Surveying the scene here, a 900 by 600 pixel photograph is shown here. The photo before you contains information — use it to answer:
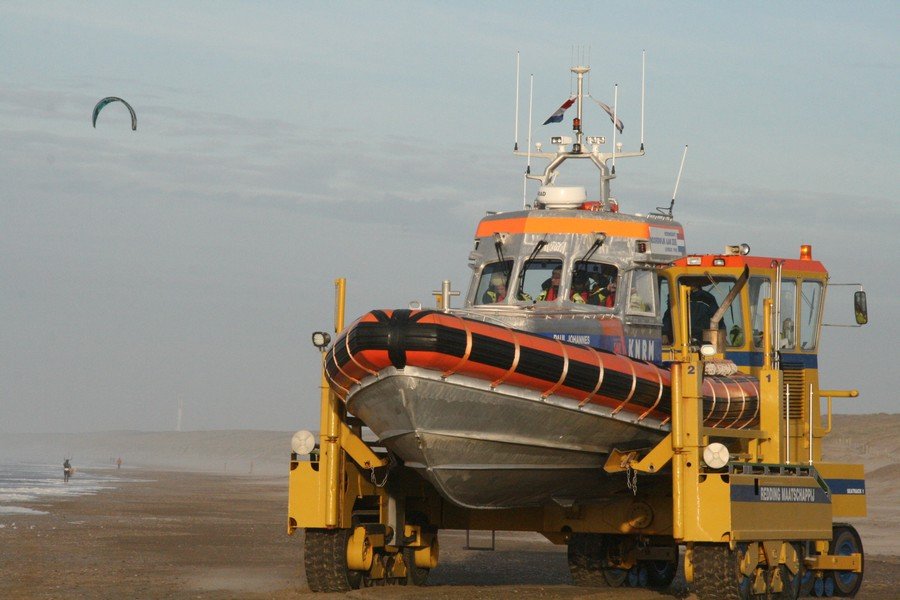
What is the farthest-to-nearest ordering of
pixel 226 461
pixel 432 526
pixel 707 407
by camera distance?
pixel 226 461
pixel 432 526
pixel 707 407

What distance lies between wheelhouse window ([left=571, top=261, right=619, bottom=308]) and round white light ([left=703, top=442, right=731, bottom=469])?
7.64 ft

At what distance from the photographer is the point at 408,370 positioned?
1248 centimetres

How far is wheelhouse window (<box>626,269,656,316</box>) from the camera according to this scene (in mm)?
15102

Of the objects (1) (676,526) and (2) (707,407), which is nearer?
(1) (676,526)

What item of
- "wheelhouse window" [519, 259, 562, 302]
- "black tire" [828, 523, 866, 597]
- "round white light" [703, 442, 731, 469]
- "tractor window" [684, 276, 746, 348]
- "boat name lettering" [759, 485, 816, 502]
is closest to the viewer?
"round white light" [703, 442, 731, 469]

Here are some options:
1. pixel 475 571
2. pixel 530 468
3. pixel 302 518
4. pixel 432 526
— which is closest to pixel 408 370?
pixel 530 468

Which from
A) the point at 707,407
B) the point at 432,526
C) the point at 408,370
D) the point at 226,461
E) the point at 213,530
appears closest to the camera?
the point at 408,370

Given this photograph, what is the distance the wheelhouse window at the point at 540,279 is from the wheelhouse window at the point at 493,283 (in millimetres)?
211

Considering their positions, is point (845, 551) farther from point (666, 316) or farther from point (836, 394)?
point (666, 316)

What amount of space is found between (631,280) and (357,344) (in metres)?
3.67

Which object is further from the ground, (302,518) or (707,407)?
(707,407)

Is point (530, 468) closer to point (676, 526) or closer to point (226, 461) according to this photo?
point (676, 526)

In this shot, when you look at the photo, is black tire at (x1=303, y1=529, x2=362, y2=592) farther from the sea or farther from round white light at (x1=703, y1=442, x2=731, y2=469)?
the sea

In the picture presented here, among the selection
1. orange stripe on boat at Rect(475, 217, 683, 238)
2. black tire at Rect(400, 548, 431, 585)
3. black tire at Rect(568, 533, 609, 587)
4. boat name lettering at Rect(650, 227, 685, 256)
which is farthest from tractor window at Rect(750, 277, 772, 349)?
black tire at Rect(400, 548, 431, 585)
